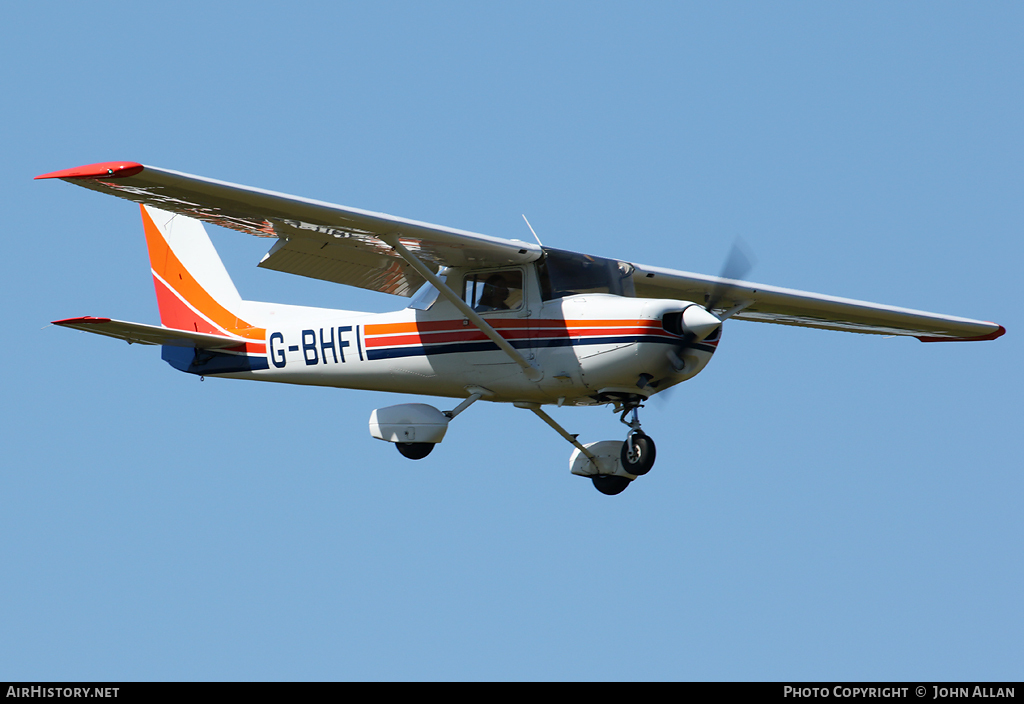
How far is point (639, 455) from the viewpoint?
41.9 ft

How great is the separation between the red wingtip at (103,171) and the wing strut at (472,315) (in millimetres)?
2851

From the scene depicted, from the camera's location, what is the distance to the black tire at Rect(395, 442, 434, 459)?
13.0 metres

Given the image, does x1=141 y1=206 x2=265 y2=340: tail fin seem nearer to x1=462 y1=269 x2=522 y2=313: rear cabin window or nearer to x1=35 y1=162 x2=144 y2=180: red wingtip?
x1=462 y1=269 x2=522 y2=313: rear cabin window

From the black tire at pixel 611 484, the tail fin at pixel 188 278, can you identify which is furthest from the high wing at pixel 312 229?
the black tire at pixel 611 484

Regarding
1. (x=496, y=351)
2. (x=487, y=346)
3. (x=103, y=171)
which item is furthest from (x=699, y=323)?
(x=103, y=171)

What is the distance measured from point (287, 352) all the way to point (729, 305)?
17.8ft

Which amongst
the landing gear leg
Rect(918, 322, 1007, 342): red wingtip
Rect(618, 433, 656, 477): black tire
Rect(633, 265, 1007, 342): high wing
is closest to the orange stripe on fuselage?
the landing gear leg

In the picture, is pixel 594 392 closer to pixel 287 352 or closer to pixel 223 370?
pixel 287 352

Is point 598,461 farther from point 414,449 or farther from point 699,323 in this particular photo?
point 699,323

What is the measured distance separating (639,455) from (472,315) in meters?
2.28

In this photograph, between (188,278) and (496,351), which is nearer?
(496,351)

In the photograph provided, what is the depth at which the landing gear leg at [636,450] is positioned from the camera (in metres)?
12.8

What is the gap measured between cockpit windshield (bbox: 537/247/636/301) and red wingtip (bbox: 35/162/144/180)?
4325 millimetres
